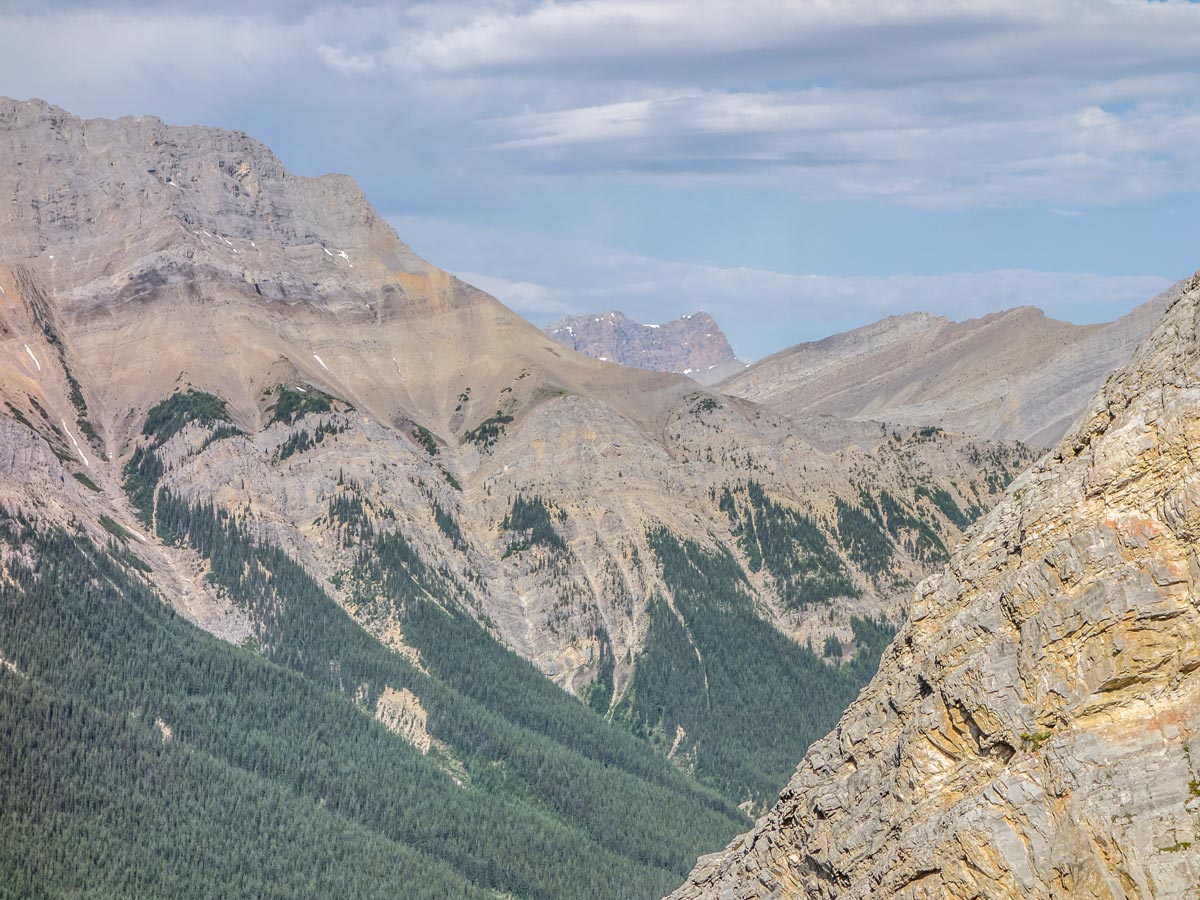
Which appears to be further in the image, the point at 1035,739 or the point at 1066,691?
the point at 1035,739

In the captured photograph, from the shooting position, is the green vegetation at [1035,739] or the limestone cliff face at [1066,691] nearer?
the limestone cliff face at [1066,691]

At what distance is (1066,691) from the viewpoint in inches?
2068

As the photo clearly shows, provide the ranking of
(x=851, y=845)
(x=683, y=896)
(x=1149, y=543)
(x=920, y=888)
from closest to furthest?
(x=1149, y=543) < (x=920, y=888) < (x=851, y=845) < (x=683, y=896)

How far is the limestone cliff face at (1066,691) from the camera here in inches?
1962

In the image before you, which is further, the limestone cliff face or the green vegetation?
the green vegetation

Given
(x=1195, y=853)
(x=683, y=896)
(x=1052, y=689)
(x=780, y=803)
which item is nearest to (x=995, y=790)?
(x=1052, y=689)

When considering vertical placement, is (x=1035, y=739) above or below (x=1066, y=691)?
below

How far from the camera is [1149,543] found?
5156 cm

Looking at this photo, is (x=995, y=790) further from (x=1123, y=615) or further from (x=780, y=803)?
(x=780, y=803)

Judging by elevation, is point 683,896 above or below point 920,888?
below

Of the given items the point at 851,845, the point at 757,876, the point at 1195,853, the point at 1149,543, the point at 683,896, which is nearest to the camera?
the point at 1195,853

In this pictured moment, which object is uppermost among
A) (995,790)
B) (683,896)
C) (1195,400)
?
(1195,400)

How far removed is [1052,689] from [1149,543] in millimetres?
4951

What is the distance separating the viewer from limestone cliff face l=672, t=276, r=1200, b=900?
49.8 m
